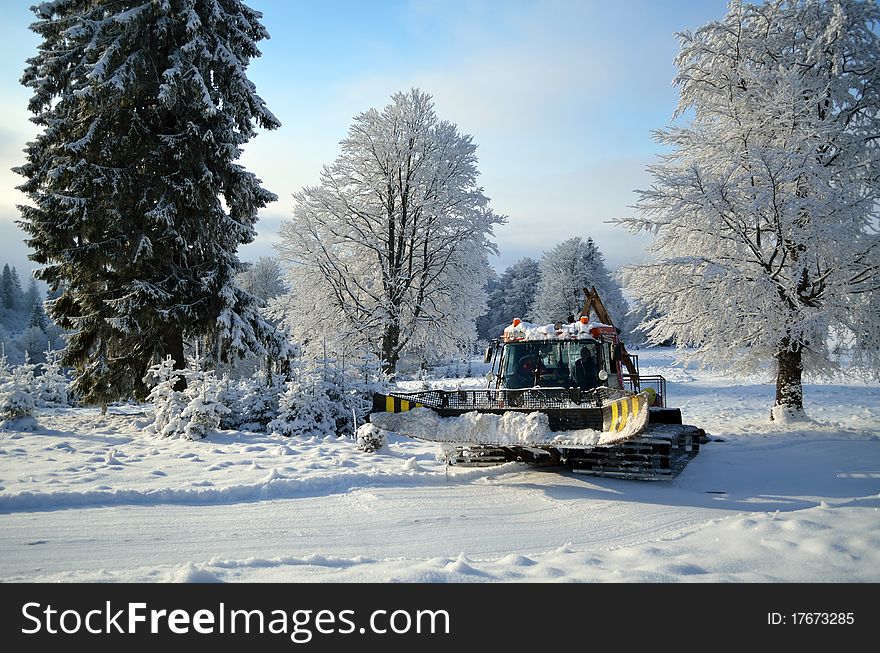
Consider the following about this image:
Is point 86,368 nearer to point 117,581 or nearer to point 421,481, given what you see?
point 421,481

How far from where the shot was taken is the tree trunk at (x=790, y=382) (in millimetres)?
14164

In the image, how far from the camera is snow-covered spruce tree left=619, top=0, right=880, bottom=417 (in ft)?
42.1

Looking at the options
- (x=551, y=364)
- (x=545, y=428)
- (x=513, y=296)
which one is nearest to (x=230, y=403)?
(x=551, y=364)

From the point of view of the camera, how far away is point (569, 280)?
4469 cm

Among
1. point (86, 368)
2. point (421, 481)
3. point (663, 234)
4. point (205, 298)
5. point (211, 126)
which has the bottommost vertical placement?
point (421, 481)

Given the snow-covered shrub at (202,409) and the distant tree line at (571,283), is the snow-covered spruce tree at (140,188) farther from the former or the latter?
the distant tree line at (571,283)

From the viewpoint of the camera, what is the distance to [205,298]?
14.0 metres

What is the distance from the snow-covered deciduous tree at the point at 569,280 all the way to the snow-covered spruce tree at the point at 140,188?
31572mm

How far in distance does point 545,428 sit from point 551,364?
267cm

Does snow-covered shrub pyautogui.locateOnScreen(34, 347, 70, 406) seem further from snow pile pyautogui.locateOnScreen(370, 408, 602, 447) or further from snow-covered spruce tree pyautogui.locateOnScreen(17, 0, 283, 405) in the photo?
snow pile pyautogui.locateOnScreen(370, 408, 602, 447)

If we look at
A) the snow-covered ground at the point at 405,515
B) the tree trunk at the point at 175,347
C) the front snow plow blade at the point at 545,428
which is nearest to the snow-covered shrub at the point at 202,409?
the snow-covered ground at the point at 405,515
